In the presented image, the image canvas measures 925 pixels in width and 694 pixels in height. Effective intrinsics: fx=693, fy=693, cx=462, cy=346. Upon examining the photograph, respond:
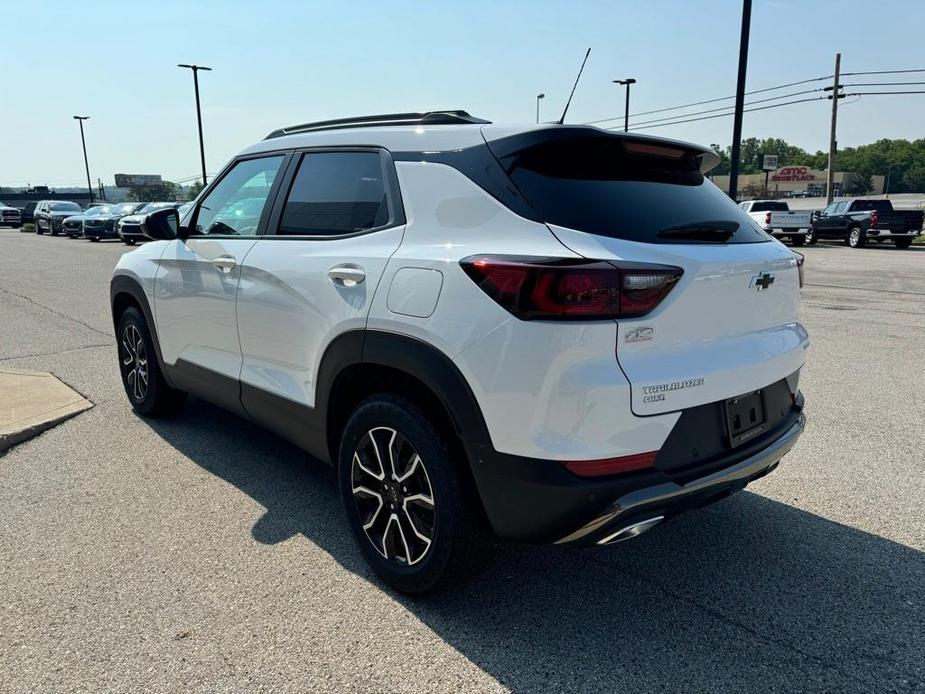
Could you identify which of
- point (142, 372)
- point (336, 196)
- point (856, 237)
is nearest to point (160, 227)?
point (142, 372)

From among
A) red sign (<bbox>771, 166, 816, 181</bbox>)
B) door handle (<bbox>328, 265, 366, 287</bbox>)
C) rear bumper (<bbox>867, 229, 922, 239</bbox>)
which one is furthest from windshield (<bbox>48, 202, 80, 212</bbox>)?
red sign (<bbox>771, 166, 816, 181</bbox>)

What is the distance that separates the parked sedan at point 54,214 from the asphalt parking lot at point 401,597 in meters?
37.8

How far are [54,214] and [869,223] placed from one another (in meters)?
38.5

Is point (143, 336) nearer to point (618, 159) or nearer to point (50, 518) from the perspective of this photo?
point (50, 518)

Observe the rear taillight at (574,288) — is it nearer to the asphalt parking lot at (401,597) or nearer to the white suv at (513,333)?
the white suv at (513,333)

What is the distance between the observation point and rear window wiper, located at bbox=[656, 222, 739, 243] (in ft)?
8.36

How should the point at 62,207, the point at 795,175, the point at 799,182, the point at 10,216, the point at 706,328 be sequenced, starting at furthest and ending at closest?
the point at 799,182, the point at 795,175, the point at 10,216, the point at 62,207, the point at 706,328

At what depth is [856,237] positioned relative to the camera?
2581 centimetres

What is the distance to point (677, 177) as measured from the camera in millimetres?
2938

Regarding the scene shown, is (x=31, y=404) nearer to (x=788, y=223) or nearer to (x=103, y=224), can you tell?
(x=788, y=223)

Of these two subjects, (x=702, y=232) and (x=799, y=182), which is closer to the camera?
(x=702, y=232)

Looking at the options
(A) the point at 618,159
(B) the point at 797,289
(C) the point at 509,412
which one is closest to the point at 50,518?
(C) the point at 509,412

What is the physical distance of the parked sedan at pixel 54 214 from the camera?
121 ft

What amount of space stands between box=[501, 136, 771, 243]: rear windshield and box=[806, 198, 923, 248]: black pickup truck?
2662 centimetres
